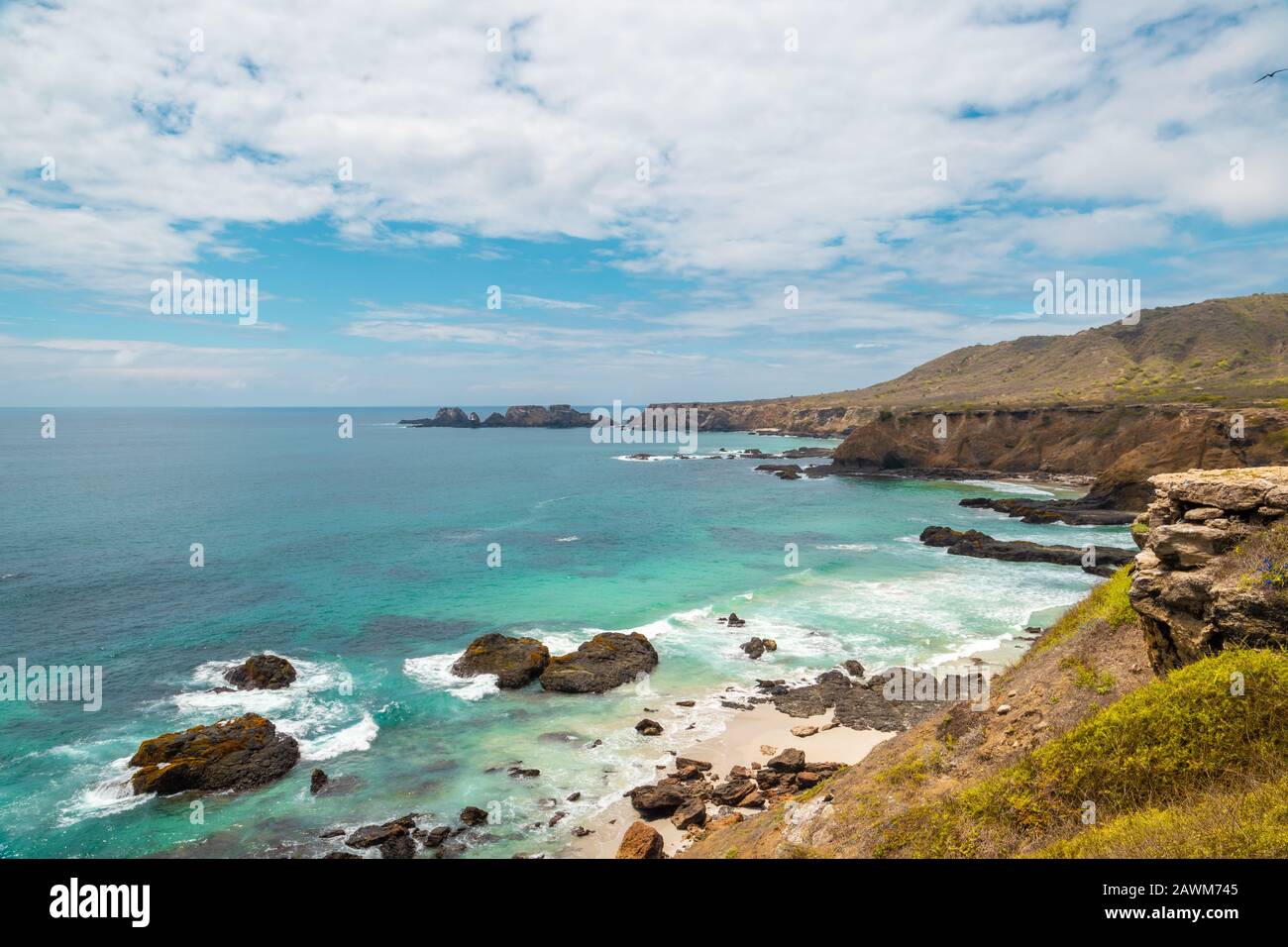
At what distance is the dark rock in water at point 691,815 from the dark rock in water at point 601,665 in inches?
356

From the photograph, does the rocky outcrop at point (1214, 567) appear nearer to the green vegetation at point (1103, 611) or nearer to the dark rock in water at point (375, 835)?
the green vegetation at point (1103, 611)

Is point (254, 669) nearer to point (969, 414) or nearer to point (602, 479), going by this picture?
point (602, 479)

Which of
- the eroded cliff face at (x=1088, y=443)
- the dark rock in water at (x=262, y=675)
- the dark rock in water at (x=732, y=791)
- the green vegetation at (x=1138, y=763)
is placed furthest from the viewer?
the eroded cliff face at (x=1088, y=443)

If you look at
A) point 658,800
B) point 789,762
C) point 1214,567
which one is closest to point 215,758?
point 658,800

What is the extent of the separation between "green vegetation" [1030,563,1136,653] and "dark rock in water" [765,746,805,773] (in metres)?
7.56

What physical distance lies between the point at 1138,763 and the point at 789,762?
12.7m

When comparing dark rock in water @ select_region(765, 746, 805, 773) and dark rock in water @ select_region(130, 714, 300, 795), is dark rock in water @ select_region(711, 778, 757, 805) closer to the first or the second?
dark rock in water @ select_region(765, 746, 805, 773)

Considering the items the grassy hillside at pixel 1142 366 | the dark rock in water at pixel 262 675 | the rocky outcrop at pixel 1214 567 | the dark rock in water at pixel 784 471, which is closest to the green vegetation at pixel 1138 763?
the rocky outcrop at pixel 1214 567

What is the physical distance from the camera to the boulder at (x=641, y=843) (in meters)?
15.6

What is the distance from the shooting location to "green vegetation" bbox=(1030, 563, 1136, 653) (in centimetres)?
1358

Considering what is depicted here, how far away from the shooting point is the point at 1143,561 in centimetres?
1127

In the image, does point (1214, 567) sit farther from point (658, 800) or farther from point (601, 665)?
point (601, 665)
